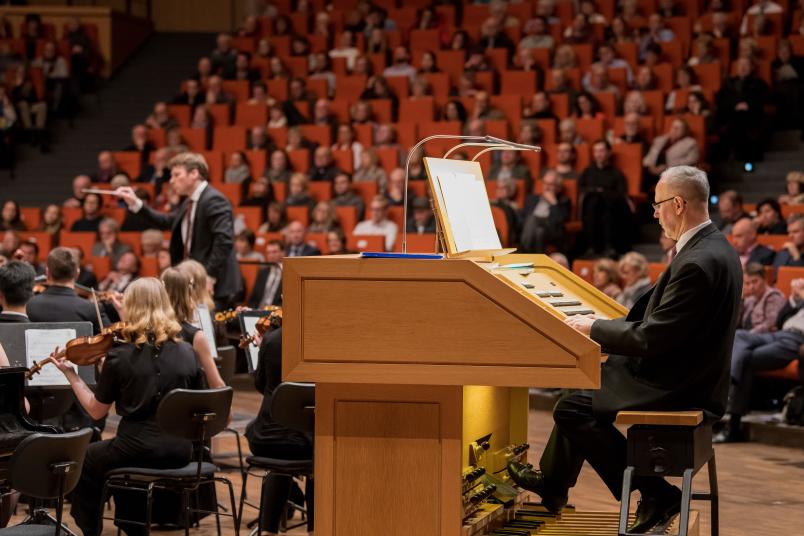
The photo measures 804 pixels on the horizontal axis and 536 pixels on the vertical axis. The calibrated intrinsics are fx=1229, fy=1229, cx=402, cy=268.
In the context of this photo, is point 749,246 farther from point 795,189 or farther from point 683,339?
point 683,339

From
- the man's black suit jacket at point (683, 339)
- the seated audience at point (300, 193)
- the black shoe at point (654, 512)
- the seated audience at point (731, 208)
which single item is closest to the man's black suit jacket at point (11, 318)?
the man's black suit jacket at point (683, 339)

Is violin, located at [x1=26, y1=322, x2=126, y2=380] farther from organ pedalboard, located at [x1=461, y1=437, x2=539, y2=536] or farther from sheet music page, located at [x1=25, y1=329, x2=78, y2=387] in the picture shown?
organ pedalboard, located at [x1=461, y1=437, x2=539, y2=536]

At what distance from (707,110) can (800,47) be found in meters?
1.14

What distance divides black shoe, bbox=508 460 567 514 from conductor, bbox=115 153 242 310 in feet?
10.00

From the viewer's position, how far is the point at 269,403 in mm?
5031

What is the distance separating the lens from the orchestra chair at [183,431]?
466cm

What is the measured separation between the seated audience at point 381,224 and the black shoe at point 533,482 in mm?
6024

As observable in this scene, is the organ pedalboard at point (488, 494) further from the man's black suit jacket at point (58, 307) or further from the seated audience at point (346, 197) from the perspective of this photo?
the seated audience at point (346, 197)

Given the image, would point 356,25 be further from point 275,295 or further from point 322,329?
point 322,329

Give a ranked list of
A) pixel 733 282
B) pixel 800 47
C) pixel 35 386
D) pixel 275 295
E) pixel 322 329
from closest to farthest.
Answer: pixel 322 329
pixel 733 282
pixel 35 386
pixel 275 295
pixel 800 47

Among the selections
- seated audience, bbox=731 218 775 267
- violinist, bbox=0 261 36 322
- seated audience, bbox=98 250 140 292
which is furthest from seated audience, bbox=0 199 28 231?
seated audience, bbox=731 218 775 267

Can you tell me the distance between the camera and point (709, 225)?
3918 mm

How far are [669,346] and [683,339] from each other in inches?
2.0

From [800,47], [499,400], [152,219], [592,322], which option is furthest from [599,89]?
[592,322]
